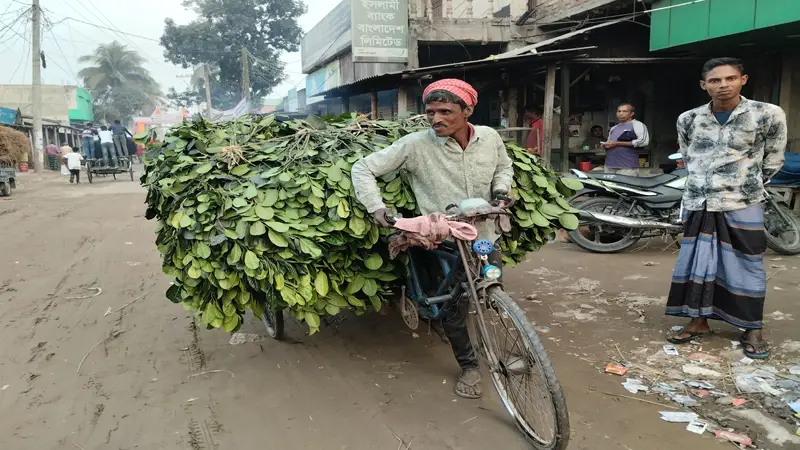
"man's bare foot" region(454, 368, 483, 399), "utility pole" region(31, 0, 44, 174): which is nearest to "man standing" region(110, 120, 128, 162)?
"utility pole" region(31, 0, 44, 174)

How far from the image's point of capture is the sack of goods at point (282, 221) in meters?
2.81

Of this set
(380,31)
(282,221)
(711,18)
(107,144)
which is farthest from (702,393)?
(107,144)

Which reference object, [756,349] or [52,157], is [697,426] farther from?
[52,157]

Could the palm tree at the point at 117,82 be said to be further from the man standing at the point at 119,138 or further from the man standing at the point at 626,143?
the man standing at the point at 626,143

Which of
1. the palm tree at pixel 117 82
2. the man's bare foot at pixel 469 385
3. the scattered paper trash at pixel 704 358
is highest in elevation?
the palm tree at pixel 117 82

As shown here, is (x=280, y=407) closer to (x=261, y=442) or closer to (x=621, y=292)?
(x=261, y=442)

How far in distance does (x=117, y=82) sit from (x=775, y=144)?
52266mm

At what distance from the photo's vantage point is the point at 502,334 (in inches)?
101

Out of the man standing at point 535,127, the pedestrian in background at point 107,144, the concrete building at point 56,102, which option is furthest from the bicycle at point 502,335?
the concrete building at point 56,102

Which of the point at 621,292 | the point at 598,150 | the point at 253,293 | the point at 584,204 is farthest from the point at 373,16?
the point at 253,293

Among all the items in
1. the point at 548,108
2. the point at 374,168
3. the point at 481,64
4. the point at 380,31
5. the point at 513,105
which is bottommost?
the point at 374,168

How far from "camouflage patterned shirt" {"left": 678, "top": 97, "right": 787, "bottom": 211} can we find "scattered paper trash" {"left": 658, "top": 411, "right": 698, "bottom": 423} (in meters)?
1.40

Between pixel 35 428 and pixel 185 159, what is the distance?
1604mm

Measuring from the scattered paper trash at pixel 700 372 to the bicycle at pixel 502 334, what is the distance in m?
1.30
